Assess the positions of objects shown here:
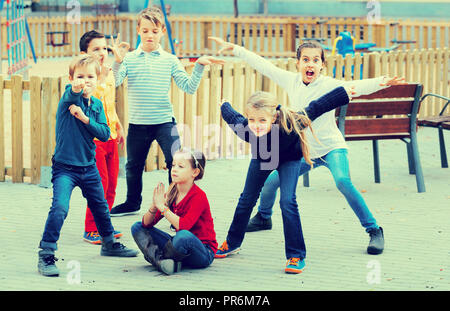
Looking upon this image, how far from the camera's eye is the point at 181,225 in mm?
5477

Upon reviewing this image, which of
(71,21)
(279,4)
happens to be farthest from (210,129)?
(279,4)

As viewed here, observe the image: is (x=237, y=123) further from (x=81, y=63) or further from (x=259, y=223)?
(x=259, y=223)

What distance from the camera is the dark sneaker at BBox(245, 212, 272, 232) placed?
6762mm

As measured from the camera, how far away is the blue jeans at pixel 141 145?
6812mm

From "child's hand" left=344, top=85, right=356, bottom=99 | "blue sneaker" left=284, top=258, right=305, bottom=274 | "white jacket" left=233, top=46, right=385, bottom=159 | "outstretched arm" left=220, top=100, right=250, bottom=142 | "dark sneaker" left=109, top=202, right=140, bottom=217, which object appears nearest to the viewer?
"blue sneaker" left=284, top=258, right=305, bottom=274

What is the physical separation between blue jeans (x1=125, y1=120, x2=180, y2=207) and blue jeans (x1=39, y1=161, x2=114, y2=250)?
977 mm

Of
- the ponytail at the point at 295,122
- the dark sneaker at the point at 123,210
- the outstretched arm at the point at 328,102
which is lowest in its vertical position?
the dark sneaker at the point at 123,210

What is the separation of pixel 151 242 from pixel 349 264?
131 cm

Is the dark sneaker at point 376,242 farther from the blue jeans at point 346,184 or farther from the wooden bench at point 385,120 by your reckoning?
the wooden bench at point 385,120

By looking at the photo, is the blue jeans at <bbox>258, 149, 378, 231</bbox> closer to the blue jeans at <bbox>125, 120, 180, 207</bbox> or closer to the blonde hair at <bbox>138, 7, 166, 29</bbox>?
the blue jeans at <bbox>125, 120, 180, 207</bbox>

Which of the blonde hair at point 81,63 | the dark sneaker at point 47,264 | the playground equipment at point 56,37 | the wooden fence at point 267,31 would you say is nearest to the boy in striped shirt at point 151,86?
the blonde hair at point 81,63

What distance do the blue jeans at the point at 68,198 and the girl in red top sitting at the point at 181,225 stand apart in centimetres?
36

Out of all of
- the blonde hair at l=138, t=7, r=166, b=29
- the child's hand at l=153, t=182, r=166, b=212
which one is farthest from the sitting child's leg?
the blonde hair at l=138, t=7, r=166, b=29

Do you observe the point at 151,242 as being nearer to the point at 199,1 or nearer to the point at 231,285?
the point at 231,285
